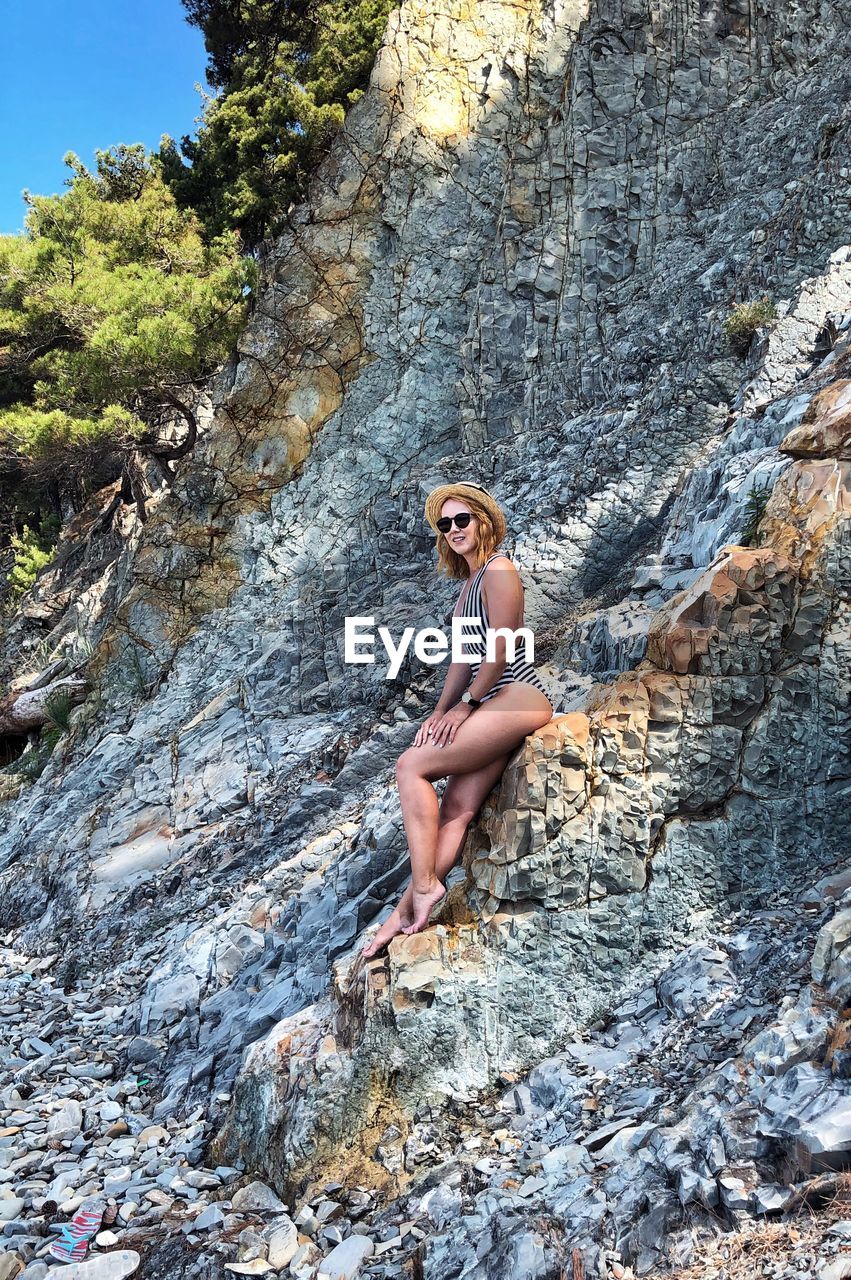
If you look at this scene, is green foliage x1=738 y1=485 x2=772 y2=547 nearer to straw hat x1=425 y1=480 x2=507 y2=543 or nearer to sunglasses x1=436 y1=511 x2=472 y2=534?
straw hat x1=425 y1=480 x2=507 y2=543

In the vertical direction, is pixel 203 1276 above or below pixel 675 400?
below

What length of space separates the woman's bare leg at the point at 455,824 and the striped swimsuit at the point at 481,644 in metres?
0.36

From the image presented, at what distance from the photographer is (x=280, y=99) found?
14.5 metres

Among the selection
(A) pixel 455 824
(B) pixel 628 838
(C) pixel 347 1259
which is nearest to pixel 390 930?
(A) pixel 455 824

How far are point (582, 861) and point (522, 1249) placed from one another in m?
1.61

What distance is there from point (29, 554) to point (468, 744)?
17.2 meters

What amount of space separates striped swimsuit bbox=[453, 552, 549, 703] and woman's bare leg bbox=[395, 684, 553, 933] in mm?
50

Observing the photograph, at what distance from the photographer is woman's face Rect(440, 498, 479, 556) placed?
460cm

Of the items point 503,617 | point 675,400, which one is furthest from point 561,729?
point 675,400

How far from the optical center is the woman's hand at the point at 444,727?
14.1 feet

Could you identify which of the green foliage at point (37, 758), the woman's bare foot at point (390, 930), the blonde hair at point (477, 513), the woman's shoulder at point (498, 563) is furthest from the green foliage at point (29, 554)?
the woman's shoulder at point (498, 563)

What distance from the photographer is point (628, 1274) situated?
2.68 metres

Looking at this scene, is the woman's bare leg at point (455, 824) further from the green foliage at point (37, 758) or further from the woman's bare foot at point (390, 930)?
the green foliage at point (37, 758)

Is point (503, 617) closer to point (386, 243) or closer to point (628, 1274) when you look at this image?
point (628, 1274)
